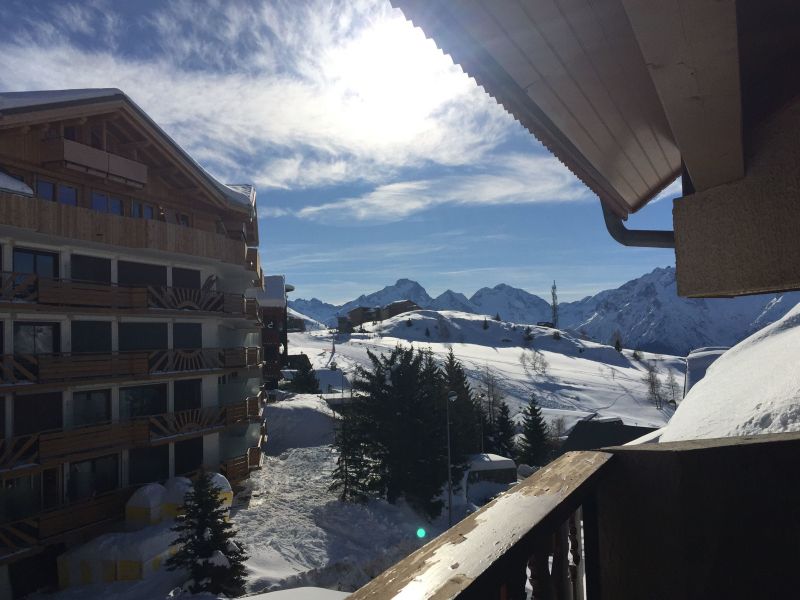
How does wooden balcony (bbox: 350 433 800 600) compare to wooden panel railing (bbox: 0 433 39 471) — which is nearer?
wooden balcony (bbox: 350 433 800 600)

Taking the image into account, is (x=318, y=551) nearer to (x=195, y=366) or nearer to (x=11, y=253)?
(x=195, y=366)

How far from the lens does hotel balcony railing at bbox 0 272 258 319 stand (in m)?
15.5

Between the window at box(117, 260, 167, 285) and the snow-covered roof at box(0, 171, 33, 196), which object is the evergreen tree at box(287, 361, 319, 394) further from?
the snow-covered roof at box(0, 171, 33, 196)

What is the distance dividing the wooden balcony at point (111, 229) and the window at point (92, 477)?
7.52 m

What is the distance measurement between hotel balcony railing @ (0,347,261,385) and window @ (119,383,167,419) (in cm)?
92

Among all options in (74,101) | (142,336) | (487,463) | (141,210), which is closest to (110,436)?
(142,336)

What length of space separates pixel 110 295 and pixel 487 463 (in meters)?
22.4

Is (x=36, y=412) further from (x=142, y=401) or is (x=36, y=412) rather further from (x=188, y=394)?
(x=188, y=394)

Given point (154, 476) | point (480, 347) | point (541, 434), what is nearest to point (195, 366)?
point (154, 476)

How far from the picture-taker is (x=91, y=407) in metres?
17.7

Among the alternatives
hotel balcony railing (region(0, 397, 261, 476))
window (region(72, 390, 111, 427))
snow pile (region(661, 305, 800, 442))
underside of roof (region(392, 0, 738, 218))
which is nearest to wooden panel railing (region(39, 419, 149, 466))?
hotel balcony railing (region(0, 397, 261, 476))

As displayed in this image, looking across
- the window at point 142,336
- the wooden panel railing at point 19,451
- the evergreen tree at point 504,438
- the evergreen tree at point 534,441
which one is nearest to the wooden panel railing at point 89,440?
the wooden panel railing at point 19,451

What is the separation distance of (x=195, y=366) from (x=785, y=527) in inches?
840

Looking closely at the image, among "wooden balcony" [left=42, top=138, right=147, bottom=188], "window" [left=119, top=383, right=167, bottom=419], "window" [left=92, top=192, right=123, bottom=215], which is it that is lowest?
"window" [left=119, top=383, right=167, bottom=419]
